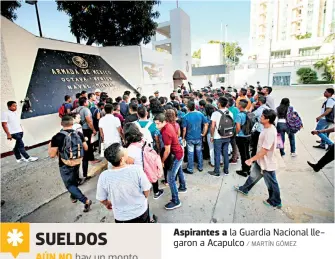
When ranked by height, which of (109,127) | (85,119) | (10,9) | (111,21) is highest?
(111,21)

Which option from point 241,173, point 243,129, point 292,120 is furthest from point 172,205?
point 292,120

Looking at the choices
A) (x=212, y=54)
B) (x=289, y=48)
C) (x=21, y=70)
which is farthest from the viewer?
(x=212, y=54)

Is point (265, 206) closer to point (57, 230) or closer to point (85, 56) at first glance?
point (57, 230)

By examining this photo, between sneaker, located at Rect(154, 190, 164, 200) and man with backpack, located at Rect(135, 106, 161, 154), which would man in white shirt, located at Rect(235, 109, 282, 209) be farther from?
sneaker, located at Rect(154, 190, 164, 200)

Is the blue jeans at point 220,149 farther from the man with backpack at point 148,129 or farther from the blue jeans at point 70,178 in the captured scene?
the blue jeans at point 70,178

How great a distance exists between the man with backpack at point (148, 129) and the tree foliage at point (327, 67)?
23.3 metres

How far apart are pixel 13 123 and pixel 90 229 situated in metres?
3.17

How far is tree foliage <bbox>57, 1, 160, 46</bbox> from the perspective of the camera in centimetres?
822

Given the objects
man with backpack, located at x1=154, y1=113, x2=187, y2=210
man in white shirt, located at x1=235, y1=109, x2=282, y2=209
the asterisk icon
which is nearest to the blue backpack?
man in white shirt, located at x1=235, y1=109, x2=282, y2=209

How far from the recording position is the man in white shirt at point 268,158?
235cm

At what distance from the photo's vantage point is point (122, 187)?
5.41 ft

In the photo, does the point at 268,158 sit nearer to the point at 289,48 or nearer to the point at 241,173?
the point at 241,173

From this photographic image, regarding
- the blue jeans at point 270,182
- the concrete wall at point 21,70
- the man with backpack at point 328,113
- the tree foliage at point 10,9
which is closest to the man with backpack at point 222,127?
the blue jeans at point 270,182

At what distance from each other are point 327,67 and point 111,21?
22.0 meters
